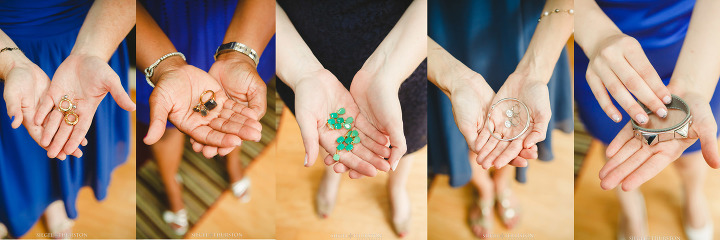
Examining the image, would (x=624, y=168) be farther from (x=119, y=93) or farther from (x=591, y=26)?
(x=119, y=93)

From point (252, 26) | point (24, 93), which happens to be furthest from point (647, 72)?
point (24, 93)

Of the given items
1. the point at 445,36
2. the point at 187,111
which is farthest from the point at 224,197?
the point at 445,36

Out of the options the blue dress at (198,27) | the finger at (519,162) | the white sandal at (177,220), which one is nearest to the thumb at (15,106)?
the blue dress at (198,27)

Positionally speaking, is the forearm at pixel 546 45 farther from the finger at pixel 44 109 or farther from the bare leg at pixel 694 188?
the finger at pixel 44 109

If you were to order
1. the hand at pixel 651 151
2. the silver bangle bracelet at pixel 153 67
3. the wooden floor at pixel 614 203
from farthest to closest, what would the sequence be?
the silver bangle bracelet at pixel 153 67 → the wooden floor at pixel 614 203 → the hand at pixel 651 151

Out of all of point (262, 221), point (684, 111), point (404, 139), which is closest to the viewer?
point (684, 111)

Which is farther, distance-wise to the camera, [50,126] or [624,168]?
[50,126]

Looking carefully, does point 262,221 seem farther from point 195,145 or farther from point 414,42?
point 414,42
